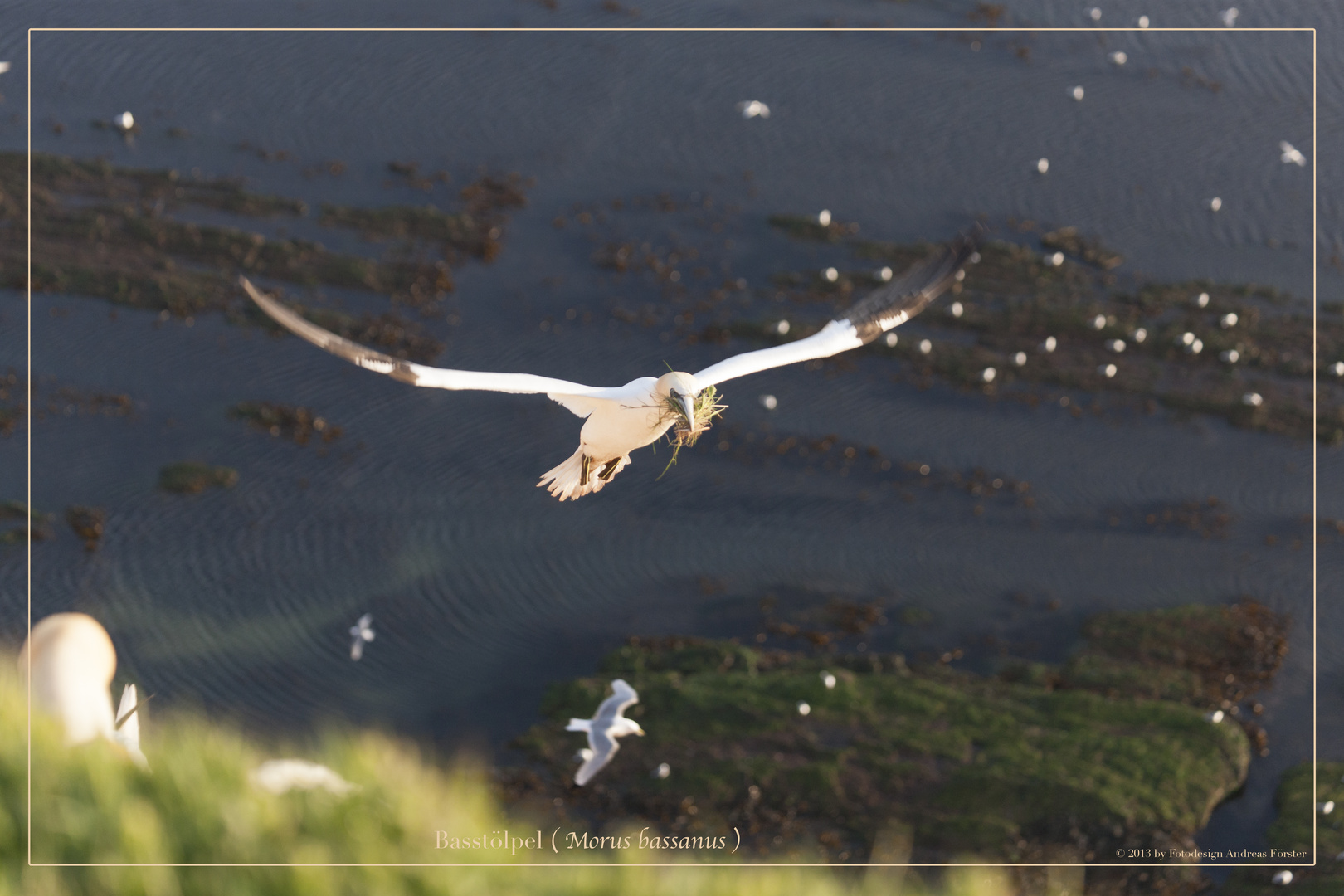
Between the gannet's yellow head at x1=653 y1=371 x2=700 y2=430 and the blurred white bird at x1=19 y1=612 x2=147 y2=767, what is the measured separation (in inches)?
166

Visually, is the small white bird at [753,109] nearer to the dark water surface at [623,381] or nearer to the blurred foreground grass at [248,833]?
the dark water surface at [623,381]

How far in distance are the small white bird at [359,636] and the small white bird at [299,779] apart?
→ 969 centimetres

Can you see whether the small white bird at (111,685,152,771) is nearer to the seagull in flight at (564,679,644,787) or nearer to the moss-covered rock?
the seagull in flight at (564,679,644,787)

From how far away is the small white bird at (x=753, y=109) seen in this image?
68.4 feet

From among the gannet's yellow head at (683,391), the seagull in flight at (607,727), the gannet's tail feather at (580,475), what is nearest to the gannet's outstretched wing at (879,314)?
the gannet's yellow head at (683,391)

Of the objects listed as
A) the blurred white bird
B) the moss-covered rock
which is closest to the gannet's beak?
the blurred white bird

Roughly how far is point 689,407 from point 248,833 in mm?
4196

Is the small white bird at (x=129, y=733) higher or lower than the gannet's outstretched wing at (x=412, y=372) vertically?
lower

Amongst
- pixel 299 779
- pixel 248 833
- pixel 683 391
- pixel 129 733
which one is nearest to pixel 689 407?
pixel 683 391

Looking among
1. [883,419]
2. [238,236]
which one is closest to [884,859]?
[883,419]

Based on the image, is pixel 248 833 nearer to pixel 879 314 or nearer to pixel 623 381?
pixel 879 314

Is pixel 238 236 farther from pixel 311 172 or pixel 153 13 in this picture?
pixel 153 13

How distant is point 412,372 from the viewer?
8766 millimetres

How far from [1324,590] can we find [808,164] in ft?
36.5
